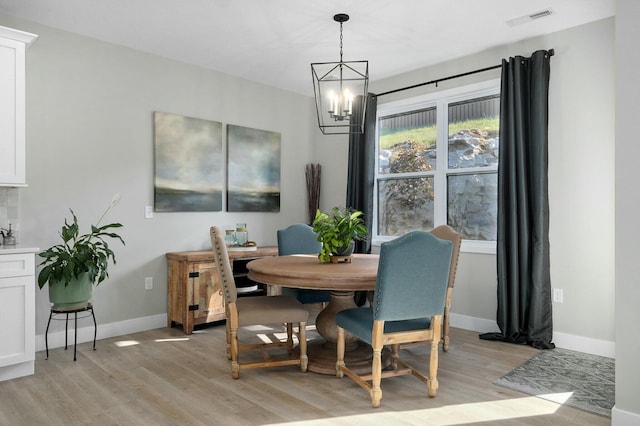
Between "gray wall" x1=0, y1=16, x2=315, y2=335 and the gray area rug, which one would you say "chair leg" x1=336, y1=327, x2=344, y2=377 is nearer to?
the gray area rug

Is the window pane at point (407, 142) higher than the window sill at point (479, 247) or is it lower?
higher

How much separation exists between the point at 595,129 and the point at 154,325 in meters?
4.37

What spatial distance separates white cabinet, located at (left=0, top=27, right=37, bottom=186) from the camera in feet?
10.1

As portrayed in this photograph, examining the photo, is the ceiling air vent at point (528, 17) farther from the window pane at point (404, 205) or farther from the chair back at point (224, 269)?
the chair back at point (224, 269)

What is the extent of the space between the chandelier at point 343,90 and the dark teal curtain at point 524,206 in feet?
4.43

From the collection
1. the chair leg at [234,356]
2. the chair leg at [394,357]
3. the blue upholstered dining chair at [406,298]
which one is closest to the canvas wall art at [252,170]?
the chair leg at [234,356]

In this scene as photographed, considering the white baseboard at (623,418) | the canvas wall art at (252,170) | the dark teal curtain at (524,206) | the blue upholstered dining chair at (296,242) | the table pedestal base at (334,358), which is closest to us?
the white baseboard at (623,418)

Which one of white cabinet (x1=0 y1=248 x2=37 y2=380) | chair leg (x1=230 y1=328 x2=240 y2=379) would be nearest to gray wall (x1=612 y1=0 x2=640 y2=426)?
chair leg (x1=230 y1=328 x2=240 y2=379)

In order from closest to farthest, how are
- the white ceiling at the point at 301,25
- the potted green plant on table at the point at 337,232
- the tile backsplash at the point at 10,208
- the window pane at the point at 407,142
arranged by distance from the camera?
the potted green plant on table at the point at 337,232 → the white ceiling at the point at 301,25 → the tile backsplash at the point at 10,208 → the window pane at the point at 407,142

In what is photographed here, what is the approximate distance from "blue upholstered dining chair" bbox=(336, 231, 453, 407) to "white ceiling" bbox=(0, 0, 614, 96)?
6.40ft

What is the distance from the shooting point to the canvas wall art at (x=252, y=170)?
4.96 meters

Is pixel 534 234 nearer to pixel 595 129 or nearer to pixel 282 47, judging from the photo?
pixel 595 129

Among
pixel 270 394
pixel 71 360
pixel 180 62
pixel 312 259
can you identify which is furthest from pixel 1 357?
pixel 180 62

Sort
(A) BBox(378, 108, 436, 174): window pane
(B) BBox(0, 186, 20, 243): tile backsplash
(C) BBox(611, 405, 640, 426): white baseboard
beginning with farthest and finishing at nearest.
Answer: (A) BBox(378, 108, 436, 174): window pane → (B) BBox(0, 186, 20, 243): tile backsplash → (C) BBox(611, 405, 640, 426): white baseboard
